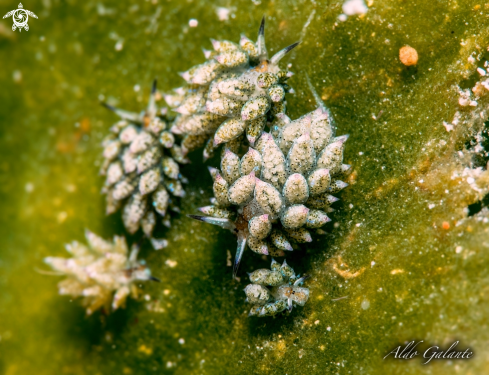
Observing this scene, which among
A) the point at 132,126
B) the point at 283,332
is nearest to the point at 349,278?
the point at 283,332

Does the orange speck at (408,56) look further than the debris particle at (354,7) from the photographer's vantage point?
No

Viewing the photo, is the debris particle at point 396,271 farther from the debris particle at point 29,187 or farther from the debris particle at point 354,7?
the debris particle at point 29,187

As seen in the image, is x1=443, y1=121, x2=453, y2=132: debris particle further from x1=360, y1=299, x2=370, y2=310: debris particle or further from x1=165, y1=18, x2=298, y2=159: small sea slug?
x1=360, y1=299, x2=370, y2=310: debris particle

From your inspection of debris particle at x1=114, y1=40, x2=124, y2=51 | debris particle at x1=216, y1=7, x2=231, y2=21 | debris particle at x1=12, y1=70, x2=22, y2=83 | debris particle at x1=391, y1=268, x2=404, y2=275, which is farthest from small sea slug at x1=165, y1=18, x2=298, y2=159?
debris particle at x1=12, y1=70, x2=22, y2=83

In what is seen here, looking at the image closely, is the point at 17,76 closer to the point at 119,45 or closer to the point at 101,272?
the point at 119,45

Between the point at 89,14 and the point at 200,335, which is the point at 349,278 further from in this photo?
the point at 89,14

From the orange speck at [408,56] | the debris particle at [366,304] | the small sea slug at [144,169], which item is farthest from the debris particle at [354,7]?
the debris particle at [366,304]

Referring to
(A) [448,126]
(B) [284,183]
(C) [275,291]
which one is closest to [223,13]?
(B) [284,183]
